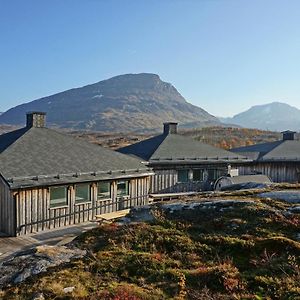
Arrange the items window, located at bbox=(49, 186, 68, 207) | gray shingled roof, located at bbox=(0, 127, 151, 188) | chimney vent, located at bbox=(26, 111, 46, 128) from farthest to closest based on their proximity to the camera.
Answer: chimney vent, located at bbox=(26, 111, 46, 128), window, located at bbox=(49, 186, 68, 207), gray shingled roof, located at bbox=(0, 127, 151, 188)

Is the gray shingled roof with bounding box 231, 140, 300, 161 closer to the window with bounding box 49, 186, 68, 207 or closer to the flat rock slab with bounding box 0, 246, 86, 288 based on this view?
the window with bounding box 49, 186, 68, 207

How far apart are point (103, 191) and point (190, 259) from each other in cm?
1270

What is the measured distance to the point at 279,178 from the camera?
29.7m

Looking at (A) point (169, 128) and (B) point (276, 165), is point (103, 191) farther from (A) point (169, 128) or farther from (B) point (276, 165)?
(B) point (276, 165)

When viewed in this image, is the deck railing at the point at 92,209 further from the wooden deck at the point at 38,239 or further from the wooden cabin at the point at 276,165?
the wooden cabin at the point at 276,165

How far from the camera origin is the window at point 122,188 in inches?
780

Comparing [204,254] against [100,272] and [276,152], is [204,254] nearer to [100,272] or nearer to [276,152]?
[100,272]

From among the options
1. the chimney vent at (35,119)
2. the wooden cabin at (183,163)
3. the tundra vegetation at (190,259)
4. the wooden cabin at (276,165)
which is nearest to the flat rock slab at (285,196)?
the tundra vegetation at (190,259)

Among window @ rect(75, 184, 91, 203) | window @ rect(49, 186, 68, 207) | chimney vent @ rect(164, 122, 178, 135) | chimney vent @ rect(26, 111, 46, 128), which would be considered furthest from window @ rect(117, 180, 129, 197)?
chimney vent @ rect(164, 122, 178, 135)

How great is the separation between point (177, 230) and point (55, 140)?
14.0 m

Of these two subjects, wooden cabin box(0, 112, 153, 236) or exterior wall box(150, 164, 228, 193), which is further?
exterior wall box(150, 164, 228, 193)

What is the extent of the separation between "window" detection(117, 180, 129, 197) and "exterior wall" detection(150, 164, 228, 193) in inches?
173

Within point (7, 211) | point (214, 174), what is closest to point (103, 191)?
point (7, 211)

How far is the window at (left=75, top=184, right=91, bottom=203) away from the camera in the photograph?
58.5ft
